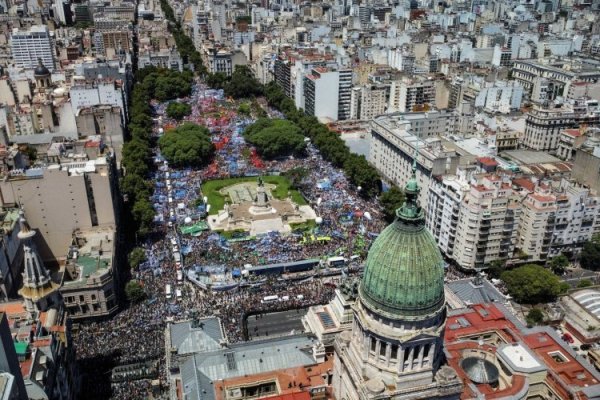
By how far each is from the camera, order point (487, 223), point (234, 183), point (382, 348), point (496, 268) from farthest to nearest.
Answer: point (234, 183) → point (496, 268) → point (487, 223) → point (382, 348)

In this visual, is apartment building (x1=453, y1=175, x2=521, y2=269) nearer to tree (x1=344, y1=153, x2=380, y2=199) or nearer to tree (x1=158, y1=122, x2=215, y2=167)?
tree (x1=344, y1=153, x2=380, y2=199)

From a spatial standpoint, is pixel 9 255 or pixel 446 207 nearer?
pixel 9 255

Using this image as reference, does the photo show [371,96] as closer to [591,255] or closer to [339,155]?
[339,155]

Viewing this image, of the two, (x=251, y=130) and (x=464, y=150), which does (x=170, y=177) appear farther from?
(x=464, y=150)

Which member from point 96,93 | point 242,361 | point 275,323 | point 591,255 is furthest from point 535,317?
point 96,93

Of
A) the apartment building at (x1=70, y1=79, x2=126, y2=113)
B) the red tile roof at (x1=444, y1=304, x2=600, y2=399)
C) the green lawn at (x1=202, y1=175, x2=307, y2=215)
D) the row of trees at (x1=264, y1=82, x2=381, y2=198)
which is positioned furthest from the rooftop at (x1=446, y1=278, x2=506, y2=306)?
the apartment building at (x1=70, y1=79, x2=126, y2=113)

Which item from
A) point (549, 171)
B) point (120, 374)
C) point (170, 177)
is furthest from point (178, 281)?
point (549, 171)
